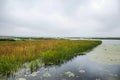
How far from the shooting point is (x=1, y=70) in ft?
29.4

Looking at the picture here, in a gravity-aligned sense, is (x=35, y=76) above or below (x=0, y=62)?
below

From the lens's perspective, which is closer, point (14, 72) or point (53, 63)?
point (14, 72)

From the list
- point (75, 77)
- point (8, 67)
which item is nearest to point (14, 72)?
point (8, 67)

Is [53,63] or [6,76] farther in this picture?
[53,63]

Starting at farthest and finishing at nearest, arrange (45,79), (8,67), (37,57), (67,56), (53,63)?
(67,56) < (37,57) < (53,63) < (8,67) < (45,79)

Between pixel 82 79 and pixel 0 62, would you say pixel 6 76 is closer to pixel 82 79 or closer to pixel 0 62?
pixel 0 62

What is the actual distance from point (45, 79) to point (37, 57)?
6.00 m

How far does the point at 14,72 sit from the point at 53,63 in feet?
14.1

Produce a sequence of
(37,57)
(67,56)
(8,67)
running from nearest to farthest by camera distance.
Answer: (8,67) → (37,57) → (67,56)

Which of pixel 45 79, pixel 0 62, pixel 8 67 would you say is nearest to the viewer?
pixel 45 79

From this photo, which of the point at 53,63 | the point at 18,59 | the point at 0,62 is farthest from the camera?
the point at 53,63

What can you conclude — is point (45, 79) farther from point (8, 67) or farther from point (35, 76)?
point (8, 67)

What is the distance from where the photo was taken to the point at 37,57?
47.1ft

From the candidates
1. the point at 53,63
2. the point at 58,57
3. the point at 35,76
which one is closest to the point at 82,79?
the point at 35,76
